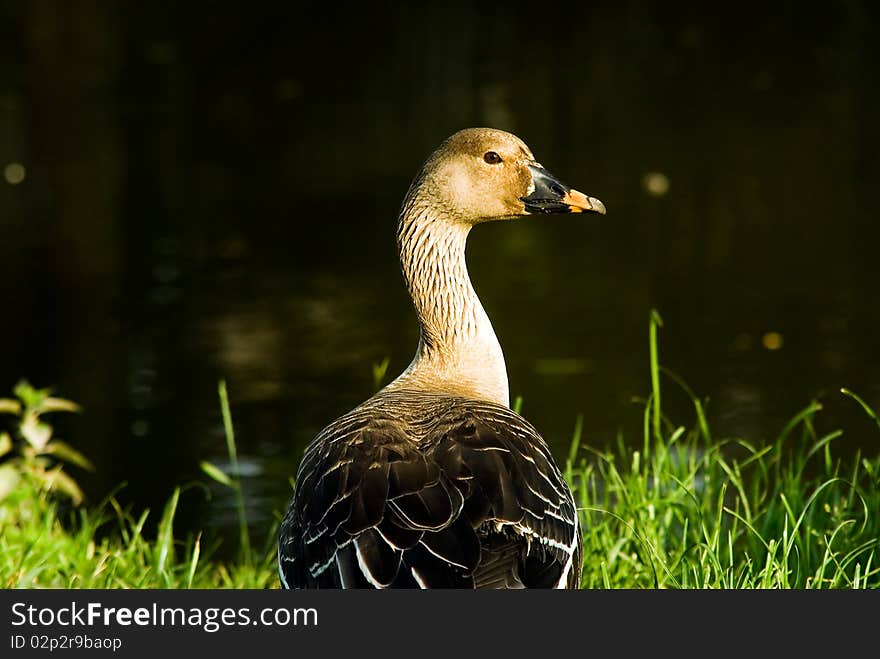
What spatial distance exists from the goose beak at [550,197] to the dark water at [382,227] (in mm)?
2544

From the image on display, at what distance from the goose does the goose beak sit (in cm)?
3

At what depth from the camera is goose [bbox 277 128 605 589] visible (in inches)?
152

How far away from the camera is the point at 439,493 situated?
13.1ft

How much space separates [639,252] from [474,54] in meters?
10.2

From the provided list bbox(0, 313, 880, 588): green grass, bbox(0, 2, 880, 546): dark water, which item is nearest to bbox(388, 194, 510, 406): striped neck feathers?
bbox(0, 313, 880, 588): green grass

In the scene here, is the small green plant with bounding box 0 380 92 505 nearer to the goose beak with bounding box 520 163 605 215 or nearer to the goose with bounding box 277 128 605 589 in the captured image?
the goose with bounding box 277 128 605 589

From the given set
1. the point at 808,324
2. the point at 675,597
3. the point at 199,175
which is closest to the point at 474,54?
the point at 199,175

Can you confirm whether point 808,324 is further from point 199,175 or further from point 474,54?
point 474,54

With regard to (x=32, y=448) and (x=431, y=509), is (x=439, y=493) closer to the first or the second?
(x=431, y=509)

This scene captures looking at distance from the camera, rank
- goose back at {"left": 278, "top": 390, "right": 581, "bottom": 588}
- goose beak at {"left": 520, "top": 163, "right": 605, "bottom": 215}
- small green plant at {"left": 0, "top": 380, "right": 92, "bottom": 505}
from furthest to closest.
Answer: small green plant at {"left": 0, "top": 380, "right": 92, "bottom": 505} → goose beak at {"left": 520, "top": 163, "right": 605, "bottom": 215} → goose back at {"left": 278, "top": 390, "right": 581, "bottom": 588}

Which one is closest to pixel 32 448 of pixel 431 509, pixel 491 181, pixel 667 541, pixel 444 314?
pixel 444 314

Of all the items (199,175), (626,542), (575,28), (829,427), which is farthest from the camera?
(575,28)

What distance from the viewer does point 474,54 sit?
21281mm

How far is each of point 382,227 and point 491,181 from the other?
24.7 feet
